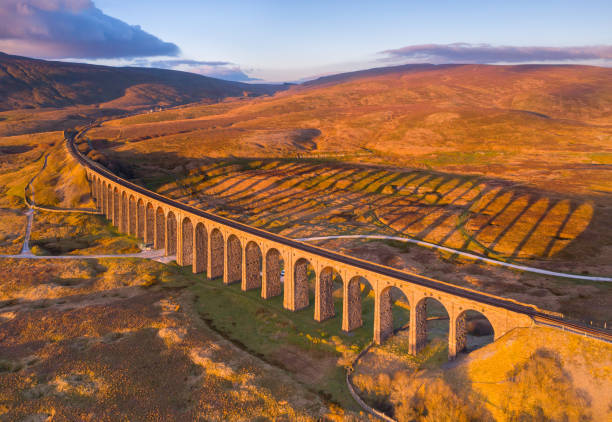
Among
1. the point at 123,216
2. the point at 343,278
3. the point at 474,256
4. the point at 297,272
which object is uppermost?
the point at 343,278

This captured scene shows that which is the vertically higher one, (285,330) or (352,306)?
(352,306)

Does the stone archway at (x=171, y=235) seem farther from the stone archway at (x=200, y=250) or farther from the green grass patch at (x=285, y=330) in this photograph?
the green grass patch at (x=285, y=330)

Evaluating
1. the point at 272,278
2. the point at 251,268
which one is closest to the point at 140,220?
the point at 251,268

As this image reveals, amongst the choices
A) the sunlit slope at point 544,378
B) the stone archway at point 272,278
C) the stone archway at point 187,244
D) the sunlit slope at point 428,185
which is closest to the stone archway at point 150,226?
the stone archway at point 187,244

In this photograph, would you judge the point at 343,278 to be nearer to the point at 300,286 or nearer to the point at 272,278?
the point at 300,286

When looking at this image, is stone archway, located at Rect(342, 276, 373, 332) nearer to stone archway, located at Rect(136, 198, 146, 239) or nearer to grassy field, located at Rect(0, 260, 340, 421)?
grassy field, located at Rect(0, 260, 340, 421)

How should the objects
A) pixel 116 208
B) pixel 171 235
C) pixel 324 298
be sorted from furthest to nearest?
pixel 116 208 → pixel 171 235 → pixel 324 298

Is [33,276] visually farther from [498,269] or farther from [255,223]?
[498,269]
